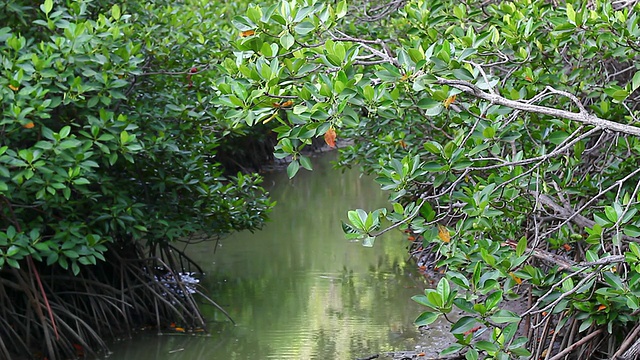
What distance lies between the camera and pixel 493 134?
3.55 metres

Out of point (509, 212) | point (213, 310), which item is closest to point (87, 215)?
point (213, 310)

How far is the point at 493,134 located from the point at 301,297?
3893mm

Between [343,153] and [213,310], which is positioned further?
[343,153]

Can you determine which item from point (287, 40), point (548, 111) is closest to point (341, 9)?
point (287, 40)

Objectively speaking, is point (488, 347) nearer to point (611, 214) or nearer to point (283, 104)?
point (611, 214)

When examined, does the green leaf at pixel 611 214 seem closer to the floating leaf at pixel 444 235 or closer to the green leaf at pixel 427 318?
the floating leaf at pixel 444 235

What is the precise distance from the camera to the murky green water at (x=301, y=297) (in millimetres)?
5949

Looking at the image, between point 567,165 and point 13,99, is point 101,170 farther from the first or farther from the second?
point 567,165

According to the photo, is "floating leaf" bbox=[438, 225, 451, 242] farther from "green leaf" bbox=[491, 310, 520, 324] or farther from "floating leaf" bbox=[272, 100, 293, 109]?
"floating leaf" bbox=[272, 100, 293, 109]

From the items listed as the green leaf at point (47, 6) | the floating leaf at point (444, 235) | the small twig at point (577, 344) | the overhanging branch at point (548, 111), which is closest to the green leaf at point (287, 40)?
the overhanging branch at point (548, 111)

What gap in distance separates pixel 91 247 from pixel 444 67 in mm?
2986

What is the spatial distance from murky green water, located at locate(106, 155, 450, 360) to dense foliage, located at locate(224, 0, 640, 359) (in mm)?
1722

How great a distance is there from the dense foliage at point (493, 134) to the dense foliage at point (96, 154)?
1503 millimetres

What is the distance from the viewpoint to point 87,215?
562cm
